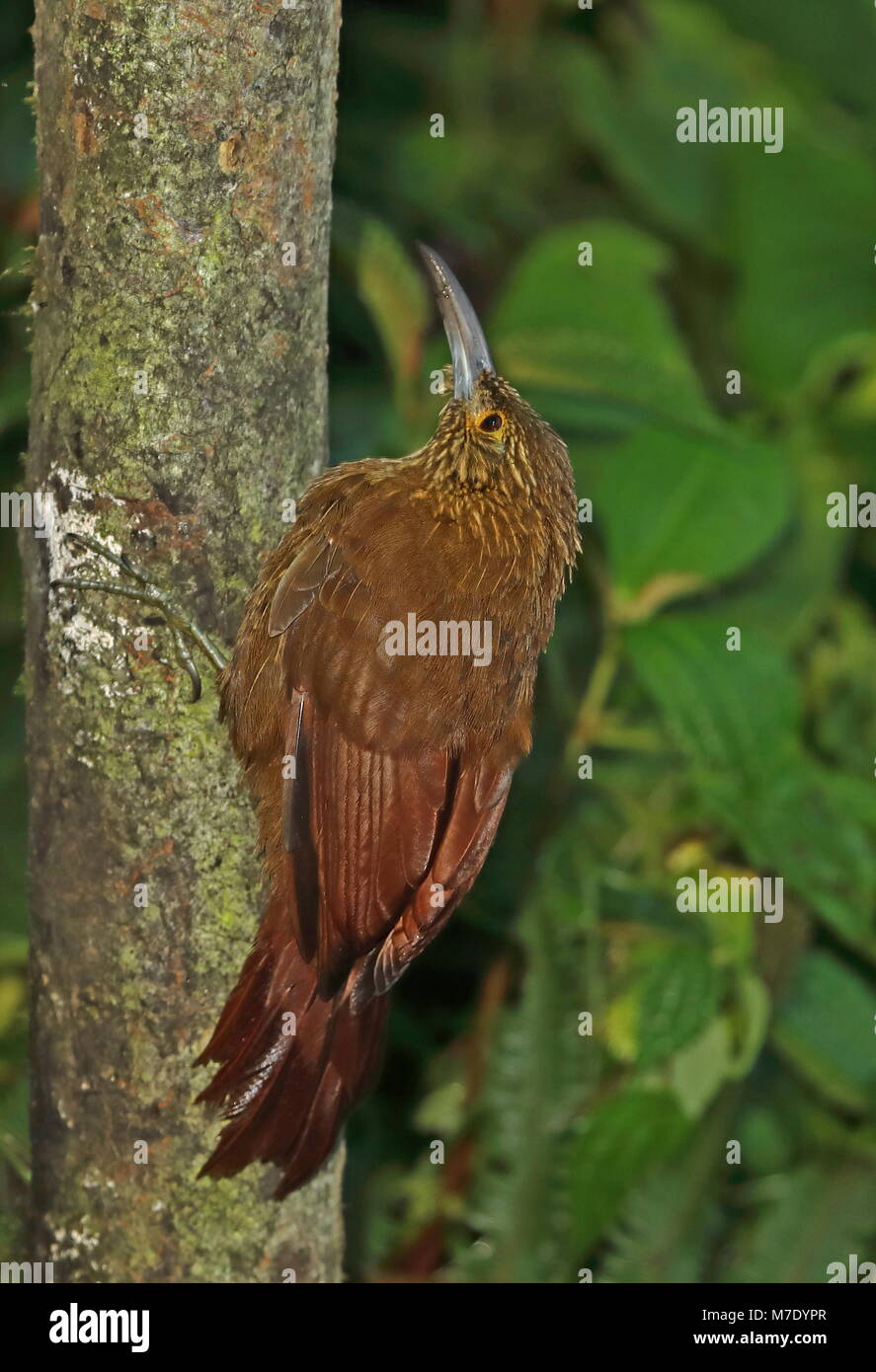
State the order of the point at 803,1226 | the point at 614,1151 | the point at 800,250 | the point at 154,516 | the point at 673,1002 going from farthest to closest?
1. the point at 800,250
2. the point at 803,1226
3. the point at 614,1151
4. the point at 673,1002
5. the point at 154,516

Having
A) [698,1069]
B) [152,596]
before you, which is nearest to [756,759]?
[698,1069]

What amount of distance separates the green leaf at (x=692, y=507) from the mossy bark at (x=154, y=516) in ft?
3.48

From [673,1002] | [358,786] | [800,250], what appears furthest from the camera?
[800,250]

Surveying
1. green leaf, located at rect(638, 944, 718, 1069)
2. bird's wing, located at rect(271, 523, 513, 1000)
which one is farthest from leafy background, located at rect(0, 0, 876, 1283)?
bird's wing, located at rect(271, 523, 513, 1000)

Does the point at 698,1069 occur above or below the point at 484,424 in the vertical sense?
below

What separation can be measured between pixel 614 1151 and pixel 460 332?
A: 1.61m

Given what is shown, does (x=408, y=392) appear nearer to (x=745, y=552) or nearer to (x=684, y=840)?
(x=745, y=552)

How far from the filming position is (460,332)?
6.35 feet

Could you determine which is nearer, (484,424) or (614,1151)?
(484,424)

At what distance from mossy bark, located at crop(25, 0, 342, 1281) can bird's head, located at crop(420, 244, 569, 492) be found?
0.71 ft

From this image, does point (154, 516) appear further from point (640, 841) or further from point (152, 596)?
point (640, 841)

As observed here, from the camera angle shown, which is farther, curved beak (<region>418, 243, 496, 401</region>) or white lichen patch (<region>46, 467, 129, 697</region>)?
curved beak (<region>418, 243, 496, 401</region>)

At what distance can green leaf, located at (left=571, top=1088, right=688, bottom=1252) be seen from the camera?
2.76m

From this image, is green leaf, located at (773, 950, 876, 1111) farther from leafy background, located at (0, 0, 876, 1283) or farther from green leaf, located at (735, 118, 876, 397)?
green leaf, located at (735, 118, 876, 397)
